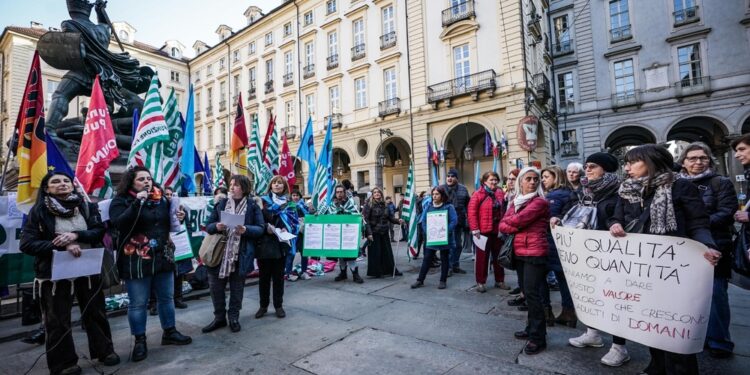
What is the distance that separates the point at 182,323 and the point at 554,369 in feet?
13.2

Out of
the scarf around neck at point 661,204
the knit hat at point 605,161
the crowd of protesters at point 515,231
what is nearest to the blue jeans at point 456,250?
the crowd of protesters at point 515,231

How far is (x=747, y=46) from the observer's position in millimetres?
18141

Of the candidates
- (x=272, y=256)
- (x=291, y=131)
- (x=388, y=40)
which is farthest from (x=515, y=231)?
(x=291, y=131)

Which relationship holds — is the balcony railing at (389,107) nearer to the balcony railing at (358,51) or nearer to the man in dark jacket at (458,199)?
the balcony railing at (358,51)

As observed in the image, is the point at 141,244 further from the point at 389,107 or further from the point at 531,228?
the point at 389,107

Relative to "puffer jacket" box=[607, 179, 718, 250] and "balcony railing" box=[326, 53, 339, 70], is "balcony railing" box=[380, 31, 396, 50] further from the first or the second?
"puffer jacket" box=[607, 179, 718, 250]

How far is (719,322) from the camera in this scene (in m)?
2.93

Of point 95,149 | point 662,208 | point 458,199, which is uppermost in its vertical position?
point 95,149

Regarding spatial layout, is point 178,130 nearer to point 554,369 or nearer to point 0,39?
point 554,369

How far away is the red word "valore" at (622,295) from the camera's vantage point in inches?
99.7

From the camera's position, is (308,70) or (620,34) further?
(308,70)

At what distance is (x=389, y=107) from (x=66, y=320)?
1934 cm

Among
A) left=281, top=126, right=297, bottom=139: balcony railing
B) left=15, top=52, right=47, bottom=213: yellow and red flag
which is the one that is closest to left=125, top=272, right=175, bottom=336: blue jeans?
left=15, top=52, right=47, bottom=213: yellow and red flag

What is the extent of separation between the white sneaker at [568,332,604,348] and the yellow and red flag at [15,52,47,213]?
223 inches
